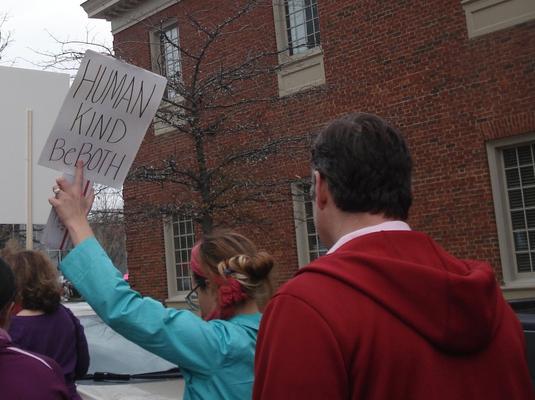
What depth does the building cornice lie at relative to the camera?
14.4m

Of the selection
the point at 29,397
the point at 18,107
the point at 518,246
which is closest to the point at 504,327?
the point at 29,397

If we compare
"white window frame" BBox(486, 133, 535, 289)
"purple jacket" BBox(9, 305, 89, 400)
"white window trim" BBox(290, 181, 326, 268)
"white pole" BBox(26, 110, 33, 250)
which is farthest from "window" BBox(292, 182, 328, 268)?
"white pole" BBox(26, 110, 33, 250)

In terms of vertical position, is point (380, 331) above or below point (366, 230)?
below

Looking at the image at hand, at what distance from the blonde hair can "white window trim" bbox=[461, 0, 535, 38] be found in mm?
8004

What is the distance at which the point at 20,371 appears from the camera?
1988 mm

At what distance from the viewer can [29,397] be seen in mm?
1962

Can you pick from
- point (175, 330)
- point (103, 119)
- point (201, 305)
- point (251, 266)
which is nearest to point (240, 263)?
point (251, 266)

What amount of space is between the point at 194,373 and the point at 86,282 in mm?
505

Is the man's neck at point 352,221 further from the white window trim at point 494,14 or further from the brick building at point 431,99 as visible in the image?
the white window trim at point 494,14

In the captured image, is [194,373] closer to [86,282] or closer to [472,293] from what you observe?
[86,282]

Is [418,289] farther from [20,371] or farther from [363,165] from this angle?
[20,371]

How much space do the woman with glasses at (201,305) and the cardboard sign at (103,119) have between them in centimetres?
14

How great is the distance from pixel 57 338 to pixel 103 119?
1.51 m

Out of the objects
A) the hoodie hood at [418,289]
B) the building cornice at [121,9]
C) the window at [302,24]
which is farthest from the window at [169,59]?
the hoodie hood at [418,289]
